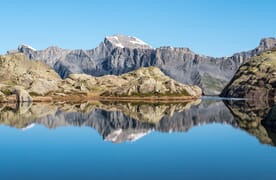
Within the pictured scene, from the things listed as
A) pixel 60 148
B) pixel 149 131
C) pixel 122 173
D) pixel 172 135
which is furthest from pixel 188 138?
pixel 122 173

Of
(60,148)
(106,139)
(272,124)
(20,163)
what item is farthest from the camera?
(272,124)

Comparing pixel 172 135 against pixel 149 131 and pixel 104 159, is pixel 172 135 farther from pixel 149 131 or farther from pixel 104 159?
pixel 104 159

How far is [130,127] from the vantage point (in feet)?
411

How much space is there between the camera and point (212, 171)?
55.9 metres

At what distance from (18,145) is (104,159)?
27191mm

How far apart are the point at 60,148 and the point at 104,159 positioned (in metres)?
17.3

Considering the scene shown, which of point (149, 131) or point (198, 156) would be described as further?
point (149, 131)

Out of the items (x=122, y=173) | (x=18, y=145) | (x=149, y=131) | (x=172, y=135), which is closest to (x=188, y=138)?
(x=172, y=135)

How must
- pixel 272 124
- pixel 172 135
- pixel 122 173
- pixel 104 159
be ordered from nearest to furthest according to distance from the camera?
pixel 122 173, pixel 104 159, pixel 172 135, pixel 272 124

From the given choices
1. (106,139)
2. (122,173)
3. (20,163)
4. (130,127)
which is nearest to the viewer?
(122,173)

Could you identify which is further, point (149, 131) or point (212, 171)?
point (149, 131)

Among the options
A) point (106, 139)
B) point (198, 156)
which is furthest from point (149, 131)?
point (198, 156)

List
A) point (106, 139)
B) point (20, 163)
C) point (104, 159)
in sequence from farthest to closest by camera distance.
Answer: point (106, 139) → point (104, 159) → point (20, 163)

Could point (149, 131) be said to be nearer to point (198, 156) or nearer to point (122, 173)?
point (198, 156)
